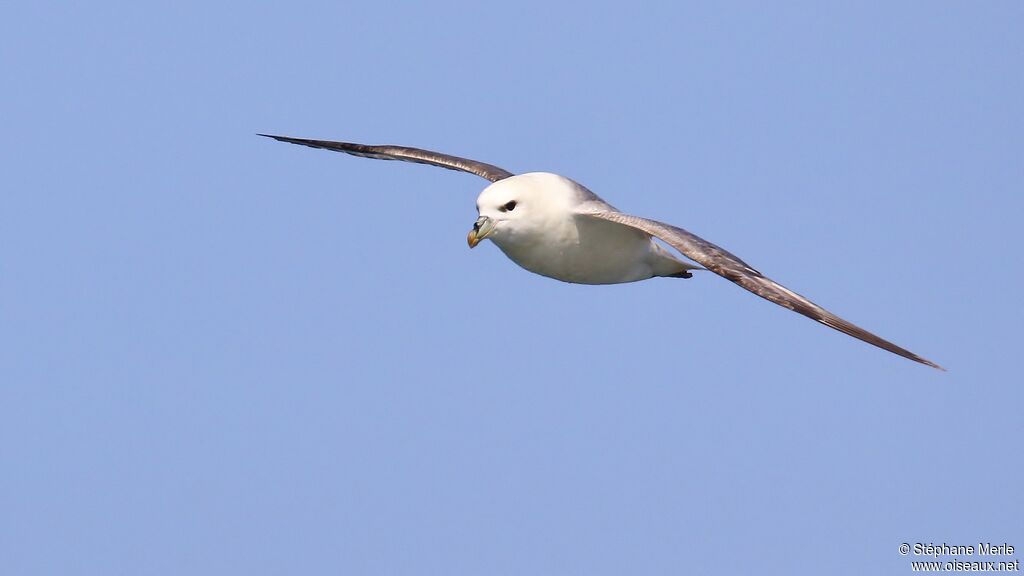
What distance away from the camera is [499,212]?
1548 centimetres

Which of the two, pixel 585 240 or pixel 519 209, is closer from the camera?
pixel 519 209

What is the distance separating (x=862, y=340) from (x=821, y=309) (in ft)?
2.92

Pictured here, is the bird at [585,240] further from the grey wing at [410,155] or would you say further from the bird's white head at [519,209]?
the grey wing at [410,155]

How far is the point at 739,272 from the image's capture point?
568 inches

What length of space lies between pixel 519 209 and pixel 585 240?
40.2 inches

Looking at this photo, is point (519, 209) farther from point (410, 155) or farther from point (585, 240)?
point (410, 155)

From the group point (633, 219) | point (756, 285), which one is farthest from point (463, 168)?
point (756, 285)

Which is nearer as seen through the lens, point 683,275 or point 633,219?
point 633,219

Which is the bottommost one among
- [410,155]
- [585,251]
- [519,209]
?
[585,251]

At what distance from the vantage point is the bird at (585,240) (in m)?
14.5

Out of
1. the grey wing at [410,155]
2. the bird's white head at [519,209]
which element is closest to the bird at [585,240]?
the bird's white head at [519,209]

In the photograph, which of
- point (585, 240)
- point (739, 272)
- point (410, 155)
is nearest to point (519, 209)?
point (585, 240)

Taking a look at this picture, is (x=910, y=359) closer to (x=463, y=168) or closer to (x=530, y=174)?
(x=530, y=174)

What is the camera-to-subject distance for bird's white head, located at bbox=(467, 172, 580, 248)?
15.4m
